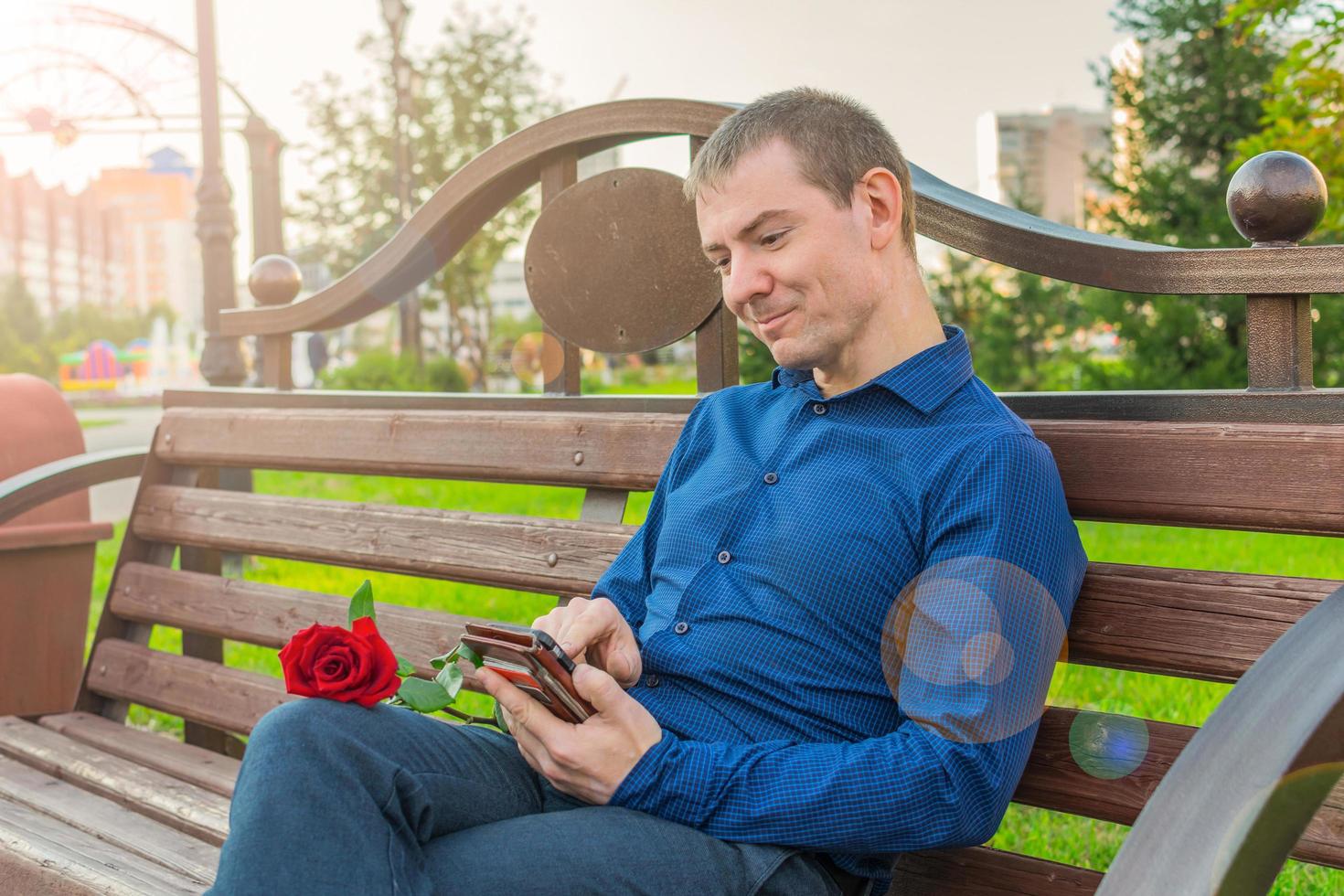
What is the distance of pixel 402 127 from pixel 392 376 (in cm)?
308

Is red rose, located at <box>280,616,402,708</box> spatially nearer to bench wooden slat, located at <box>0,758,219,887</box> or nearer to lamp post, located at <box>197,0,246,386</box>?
bench wooden slat, located at <box>0,758,219,887</box>

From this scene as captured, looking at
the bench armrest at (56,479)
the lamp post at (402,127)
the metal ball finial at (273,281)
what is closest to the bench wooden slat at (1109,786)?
the metal ball finial at (273,281)

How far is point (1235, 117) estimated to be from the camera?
43.0 ft

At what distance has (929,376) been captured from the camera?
205cm

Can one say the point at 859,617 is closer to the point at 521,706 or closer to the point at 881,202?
the point at 521,706

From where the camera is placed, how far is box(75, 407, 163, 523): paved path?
436 inches

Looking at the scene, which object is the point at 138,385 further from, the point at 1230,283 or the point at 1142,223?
the point at 1230,283

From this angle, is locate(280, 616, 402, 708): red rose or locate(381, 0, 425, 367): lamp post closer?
locate(280, 616, 402, 708): red rose

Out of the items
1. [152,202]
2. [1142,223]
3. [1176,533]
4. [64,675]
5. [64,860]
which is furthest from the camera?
[152,202]

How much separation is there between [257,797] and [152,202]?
110 metres

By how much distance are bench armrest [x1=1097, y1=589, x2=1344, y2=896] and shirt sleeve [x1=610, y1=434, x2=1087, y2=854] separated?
41 centimetres

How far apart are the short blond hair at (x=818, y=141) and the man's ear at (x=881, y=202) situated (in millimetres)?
12

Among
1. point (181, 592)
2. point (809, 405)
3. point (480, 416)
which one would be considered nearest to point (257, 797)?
point (809, 405)

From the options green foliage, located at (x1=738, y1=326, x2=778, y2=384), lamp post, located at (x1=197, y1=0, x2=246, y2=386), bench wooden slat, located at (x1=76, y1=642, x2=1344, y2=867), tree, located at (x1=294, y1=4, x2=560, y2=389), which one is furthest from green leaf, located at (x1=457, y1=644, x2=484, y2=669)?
tree, located at (x1=294, y1=4, x2=560, y2=389)
